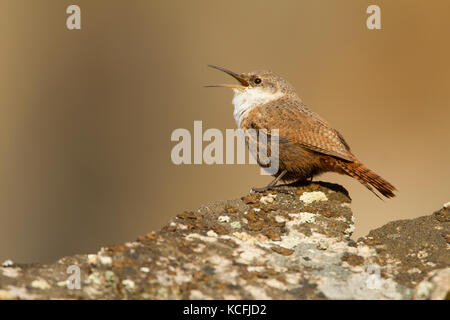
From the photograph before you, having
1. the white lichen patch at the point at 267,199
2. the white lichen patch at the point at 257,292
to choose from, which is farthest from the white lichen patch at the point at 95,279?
the white lichen patch at the point at 267,199

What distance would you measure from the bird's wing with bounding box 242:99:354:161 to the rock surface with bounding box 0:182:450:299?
2.90 feet

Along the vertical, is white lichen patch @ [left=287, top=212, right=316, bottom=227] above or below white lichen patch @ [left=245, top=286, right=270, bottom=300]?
above

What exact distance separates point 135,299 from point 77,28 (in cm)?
966

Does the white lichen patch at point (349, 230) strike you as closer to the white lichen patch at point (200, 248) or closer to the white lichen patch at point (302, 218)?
the white lichen patch at point (302, 218)

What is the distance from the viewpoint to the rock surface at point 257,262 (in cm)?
291

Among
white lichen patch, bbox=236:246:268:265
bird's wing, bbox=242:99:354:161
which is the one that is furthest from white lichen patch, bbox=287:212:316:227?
bird's wing, bbox=242:99:354:161

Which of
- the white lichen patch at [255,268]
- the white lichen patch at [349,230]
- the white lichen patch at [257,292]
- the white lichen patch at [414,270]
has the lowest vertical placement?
the white lichen patch at [257,292]

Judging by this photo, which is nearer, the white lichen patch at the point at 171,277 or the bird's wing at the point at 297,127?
the white lichen patch at the point at 171,277

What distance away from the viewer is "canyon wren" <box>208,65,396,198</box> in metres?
4.84

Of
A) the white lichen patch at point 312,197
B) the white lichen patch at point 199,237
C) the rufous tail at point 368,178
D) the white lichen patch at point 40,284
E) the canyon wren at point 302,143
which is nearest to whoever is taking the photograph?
the white lichen patch at point 40,284

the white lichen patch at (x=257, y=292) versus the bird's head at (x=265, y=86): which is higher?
the bird's head at (x=265, y=86)

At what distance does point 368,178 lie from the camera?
4.69 m

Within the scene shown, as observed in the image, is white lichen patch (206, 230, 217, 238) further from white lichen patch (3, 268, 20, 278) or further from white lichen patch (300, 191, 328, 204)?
white lichen patch (3, 268, 20, 278)

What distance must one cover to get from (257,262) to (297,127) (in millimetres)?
2149
